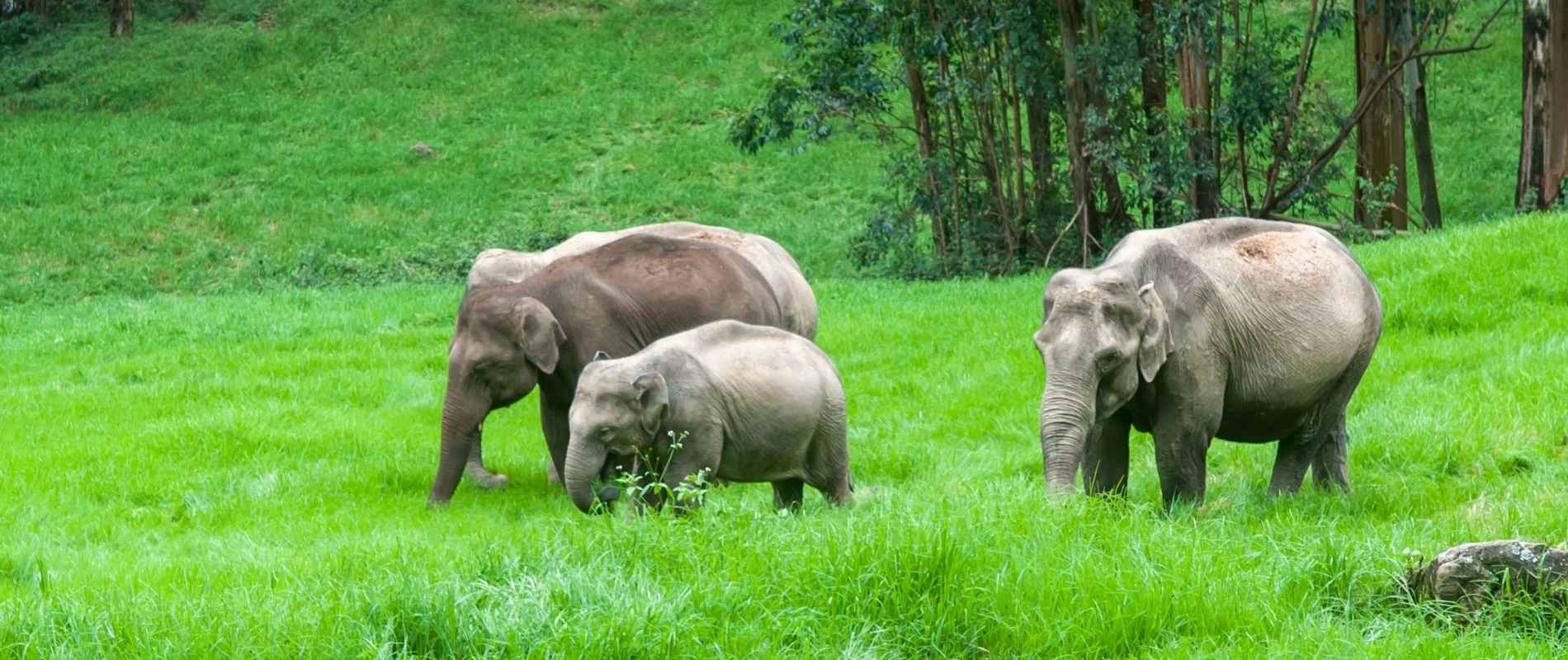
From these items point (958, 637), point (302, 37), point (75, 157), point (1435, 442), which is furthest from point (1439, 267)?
point (302, 37)

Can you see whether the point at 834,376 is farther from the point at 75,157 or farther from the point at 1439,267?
the point at 75,157

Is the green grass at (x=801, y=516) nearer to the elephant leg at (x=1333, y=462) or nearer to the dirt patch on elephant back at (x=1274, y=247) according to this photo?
the elephant leg at (x=1333, y=462)

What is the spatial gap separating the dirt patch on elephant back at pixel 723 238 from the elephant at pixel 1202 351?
4.23 metres

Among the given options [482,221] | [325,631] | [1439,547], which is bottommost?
[482,221]

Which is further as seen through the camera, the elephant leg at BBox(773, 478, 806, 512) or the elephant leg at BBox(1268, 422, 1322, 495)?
the elephant leg at BBox(773, 478, 806, 512)

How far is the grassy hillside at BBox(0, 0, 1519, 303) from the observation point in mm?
29219

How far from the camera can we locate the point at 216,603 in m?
5.29

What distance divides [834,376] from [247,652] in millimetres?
4333

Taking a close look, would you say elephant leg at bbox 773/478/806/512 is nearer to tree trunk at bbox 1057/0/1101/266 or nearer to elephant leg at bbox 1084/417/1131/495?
elephant leg at bbox 1084/417/1131/495

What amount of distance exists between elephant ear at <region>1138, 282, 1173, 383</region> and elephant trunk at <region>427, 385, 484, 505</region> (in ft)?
13.1

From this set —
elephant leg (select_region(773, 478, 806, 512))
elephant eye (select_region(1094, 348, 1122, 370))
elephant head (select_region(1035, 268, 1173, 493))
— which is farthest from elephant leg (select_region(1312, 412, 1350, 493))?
elephant leg (select_region(773, 478, 806, 512))

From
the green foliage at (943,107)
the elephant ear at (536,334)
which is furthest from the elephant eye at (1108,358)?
the green foliage at (943,107)

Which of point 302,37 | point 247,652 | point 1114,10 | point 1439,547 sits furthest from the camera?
point 302,37

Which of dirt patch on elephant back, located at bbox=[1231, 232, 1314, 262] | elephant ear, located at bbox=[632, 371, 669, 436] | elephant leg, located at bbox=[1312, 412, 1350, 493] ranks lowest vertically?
elephant leg, located at bbox=[1312, 412, 1350, 493]
